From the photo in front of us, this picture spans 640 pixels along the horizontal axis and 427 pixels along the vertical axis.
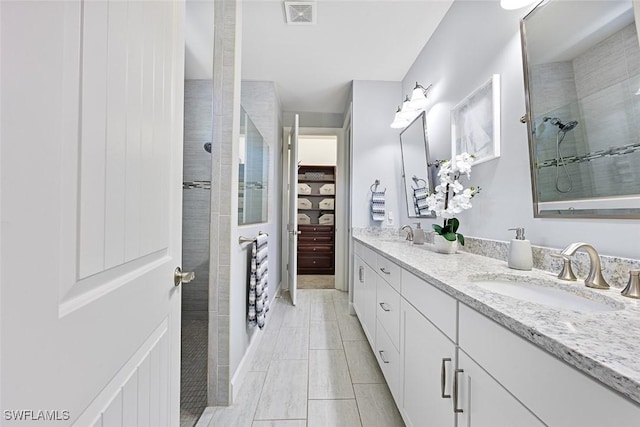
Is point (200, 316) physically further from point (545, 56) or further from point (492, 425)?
point (545, 56)

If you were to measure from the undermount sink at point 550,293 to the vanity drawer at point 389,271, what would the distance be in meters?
A: 0.42

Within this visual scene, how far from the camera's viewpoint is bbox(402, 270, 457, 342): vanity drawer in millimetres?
880

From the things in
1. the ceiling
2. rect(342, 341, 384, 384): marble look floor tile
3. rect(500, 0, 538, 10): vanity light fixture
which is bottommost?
rect(342, 341, 384, 384): marble look floor tile

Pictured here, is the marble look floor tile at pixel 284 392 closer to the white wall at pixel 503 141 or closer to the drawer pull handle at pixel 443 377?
the drawer pull handle at pixel 443 377

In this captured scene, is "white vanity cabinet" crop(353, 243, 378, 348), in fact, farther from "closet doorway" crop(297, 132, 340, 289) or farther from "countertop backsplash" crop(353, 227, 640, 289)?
"closet doorway" crop(297, 132, 340, 289)

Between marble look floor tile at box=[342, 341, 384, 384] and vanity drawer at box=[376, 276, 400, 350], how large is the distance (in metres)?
0.39

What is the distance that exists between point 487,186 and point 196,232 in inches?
101

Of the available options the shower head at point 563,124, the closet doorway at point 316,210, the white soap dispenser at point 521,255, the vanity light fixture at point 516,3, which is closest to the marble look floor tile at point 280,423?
the white soap dispenser at point 521,255

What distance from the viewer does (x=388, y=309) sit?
1.62 metres

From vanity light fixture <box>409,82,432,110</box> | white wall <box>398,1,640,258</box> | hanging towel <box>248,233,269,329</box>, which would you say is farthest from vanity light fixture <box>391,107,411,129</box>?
hanging towel <box>248,233,269,329</box>

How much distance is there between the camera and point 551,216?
46.5 inches

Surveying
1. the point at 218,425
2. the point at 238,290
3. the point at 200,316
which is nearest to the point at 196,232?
the point at 200,316

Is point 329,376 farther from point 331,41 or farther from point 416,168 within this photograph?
point 331,41

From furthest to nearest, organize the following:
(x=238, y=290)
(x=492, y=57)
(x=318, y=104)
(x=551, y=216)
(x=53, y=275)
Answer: (x=318, y=104) < (x=238, y=290) < (x=492, y=57) < (x=551, y=216) < (x=53, y=275)
